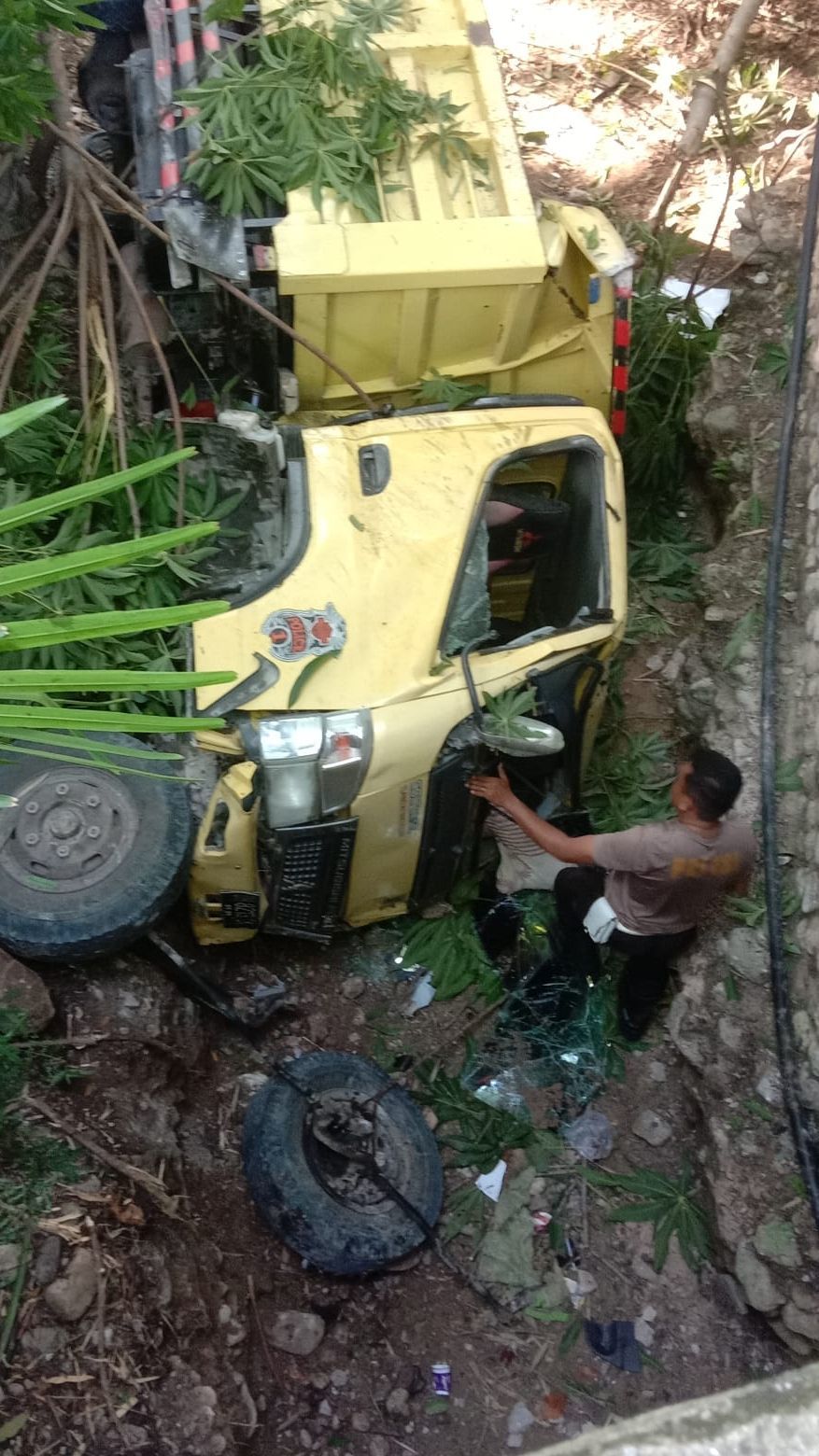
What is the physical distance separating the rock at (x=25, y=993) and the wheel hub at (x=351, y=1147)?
0.99 meters

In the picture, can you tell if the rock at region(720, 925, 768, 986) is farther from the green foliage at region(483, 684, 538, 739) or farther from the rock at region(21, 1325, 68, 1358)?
the rock at region(21, 1325, 68, 1358)

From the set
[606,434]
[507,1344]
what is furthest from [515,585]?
[507,1344]

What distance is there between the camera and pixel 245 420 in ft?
13.2

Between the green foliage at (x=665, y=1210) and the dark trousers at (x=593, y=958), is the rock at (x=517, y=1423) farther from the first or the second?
the dark trousers at (x=593, y=958)

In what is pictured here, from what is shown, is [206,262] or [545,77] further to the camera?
[545,77]

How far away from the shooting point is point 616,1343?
3.47 metres

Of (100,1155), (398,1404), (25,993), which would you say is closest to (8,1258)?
(100,1155)

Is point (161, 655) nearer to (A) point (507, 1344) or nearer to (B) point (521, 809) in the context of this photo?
(B) point (521, 809)

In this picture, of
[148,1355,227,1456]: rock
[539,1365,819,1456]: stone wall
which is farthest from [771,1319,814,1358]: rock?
[539,1365,819,1456]: stone wall

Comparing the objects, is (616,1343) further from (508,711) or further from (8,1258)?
(508,711)

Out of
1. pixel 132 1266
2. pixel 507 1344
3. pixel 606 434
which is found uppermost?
pixel 606 434

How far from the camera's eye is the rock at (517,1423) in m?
3.25

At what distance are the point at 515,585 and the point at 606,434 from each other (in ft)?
2.48

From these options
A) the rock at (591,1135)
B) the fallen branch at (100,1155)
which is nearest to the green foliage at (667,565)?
the rock at (591,1135)
